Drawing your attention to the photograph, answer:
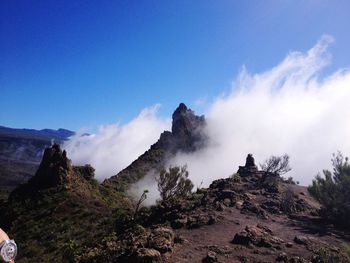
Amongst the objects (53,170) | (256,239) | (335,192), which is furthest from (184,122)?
(256,239)

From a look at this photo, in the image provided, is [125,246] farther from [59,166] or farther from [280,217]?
[59,166]

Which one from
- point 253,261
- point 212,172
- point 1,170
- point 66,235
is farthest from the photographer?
point 1,170

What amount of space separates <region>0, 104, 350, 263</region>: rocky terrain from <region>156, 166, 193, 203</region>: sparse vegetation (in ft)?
11.0

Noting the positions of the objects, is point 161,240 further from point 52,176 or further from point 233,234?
point 52,176

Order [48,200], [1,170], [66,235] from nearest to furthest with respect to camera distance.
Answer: [66,235] → [48,200] → [1,170]

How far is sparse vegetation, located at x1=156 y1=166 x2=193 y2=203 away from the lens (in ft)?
123

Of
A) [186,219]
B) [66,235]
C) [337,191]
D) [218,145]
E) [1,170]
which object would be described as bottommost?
[66,235]

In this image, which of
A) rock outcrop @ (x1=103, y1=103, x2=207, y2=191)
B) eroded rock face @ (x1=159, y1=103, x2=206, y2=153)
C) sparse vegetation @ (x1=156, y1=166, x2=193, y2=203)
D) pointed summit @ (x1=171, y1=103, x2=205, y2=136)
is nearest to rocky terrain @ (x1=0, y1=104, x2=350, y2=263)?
sparse vegetation @ (x1=156, y1=166, x2=193, y2=203)

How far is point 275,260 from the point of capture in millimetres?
16422

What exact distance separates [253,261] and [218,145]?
124 metres

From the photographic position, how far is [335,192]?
28156 millimetres

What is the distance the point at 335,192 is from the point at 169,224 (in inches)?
552

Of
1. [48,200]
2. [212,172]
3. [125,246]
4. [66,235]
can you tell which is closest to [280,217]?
[125,246]

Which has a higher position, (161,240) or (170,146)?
(170,146)
